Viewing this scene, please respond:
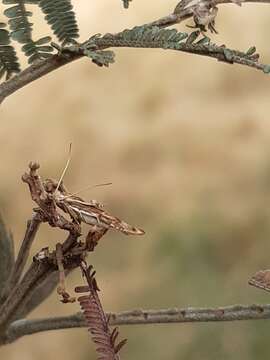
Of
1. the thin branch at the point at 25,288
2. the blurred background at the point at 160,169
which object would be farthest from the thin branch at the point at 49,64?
the blurred background at the point at 160,169

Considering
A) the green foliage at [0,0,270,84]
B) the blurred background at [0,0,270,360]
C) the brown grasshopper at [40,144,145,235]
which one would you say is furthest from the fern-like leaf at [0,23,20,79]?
the blurred background at [0,0,270,360]

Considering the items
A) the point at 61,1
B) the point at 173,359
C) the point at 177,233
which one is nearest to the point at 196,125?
the point at 177,233

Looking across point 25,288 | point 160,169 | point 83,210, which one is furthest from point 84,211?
point 160,169

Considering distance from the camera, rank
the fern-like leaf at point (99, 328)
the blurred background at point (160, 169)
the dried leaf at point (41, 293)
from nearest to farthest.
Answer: the fern-like leaf at point (99, 328) → the dried leaf at point (41, 293) → the blurred background at point (160, 169)

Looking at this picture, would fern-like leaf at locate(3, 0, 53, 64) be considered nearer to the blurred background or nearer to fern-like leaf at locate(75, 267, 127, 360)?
fern-like leaf at locate(75, 267, 127, 360)

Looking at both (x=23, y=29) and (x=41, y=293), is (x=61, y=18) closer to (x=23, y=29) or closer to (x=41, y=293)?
(x=23, y=29)

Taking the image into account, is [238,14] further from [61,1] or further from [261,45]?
[61,1]

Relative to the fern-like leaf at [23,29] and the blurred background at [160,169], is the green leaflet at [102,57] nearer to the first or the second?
the fern-like leaf at [23,29]
